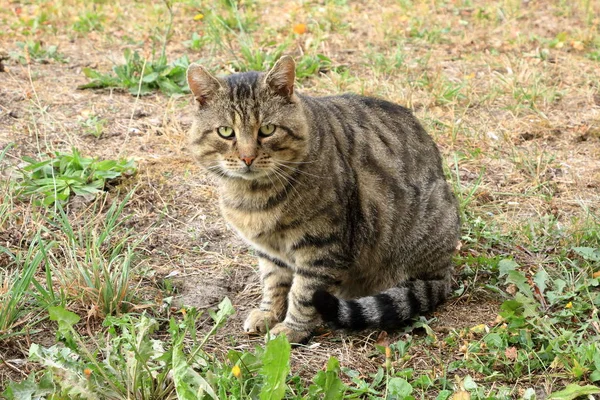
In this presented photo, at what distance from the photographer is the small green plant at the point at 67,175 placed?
4199 millimetres

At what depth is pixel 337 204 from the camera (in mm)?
3303

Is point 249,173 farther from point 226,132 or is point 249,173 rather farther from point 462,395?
point 462,395

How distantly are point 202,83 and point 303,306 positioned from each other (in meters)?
1.19

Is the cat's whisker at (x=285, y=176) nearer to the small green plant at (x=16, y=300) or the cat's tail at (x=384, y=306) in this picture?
the cat's tail at (x=384, y=306)

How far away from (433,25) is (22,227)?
15.7 ft

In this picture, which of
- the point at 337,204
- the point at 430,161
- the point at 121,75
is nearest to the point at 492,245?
the point at 430,161

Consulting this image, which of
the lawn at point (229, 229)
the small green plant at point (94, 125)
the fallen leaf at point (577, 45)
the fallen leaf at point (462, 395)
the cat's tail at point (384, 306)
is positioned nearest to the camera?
the fallen leaf at point (462, 395)

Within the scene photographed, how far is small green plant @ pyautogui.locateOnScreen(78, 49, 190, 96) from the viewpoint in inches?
227

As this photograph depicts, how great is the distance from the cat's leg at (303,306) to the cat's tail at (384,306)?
0.18m

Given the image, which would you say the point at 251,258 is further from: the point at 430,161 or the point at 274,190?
the point at 430,161

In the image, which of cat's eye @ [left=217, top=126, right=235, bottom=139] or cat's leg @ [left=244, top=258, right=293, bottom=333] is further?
cat's leg @ [left=244, top=258, right=293, bottom=333]

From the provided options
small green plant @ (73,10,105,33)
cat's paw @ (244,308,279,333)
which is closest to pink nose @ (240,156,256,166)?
cat's paw @ (244,308,279,333)

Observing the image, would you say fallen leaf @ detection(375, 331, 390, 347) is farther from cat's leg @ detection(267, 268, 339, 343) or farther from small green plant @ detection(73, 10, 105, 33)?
small green plant @ detection(73, 10, 105, 33)

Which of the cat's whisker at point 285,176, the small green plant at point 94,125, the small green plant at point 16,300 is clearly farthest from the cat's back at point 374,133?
→ the small green plant at point 94,125
